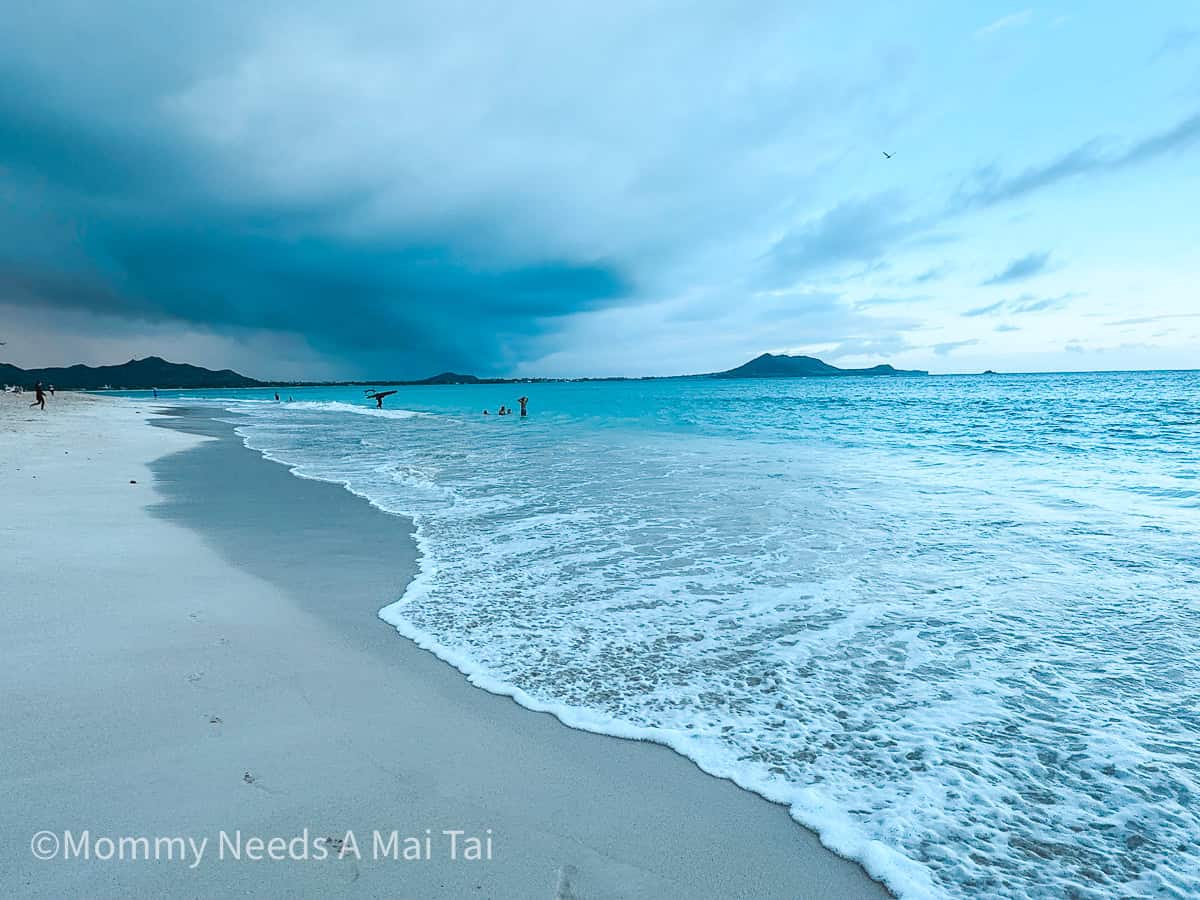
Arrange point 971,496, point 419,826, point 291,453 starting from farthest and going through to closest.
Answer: point 291,453 < point 971,496 < point 419,826

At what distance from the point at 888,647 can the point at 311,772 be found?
4716 mm

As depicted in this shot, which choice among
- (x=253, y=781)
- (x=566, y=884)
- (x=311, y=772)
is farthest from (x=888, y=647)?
(x=253, y=781)

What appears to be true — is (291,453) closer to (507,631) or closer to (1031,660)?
(507,631)

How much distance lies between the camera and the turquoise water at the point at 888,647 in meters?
3.21

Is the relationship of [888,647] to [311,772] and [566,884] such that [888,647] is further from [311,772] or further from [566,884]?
[311,772]

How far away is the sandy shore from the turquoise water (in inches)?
15.7

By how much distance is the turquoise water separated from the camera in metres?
3.21

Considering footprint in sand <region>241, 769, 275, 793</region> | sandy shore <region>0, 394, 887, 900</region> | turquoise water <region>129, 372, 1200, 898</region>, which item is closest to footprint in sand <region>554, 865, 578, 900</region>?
sandy shore <region>0, 394, 887, 900</region>

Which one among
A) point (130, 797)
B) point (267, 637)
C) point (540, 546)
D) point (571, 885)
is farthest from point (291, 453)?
point (571, 885)

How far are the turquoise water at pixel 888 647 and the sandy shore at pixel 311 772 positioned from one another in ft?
1.31

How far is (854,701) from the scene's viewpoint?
443cm

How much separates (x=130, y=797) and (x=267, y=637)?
2206 millimetres

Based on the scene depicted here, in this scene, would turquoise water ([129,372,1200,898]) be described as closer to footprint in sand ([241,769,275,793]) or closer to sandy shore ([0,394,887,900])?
sandy shore ([0,394,887,900])

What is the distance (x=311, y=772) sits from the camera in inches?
133
